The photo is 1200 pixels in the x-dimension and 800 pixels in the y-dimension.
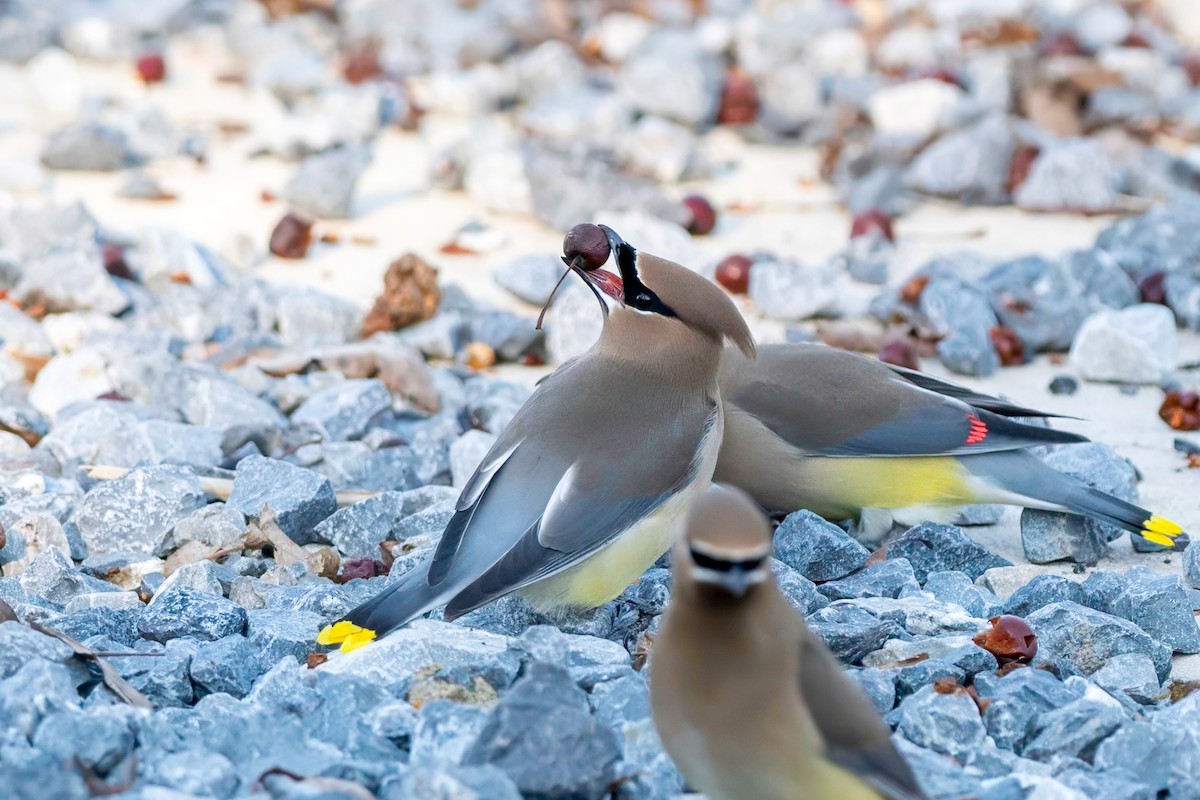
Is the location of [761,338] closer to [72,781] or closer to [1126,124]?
[1126,124]

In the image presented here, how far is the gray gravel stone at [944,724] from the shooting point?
10.9 feet

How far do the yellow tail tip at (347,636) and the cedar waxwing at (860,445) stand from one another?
1.57 m

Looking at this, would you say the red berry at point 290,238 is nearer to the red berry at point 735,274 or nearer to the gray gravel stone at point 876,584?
the red berry at point 735,274

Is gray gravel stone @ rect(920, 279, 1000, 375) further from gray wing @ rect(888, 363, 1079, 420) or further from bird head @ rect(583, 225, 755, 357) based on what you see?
bird head @ rect(583, 225, 755, 357)

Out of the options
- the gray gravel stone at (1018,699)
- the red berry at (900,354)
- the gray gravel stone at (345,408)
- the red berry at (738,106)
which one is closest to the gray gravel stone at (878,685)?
the gray gravel stone at (1018,699)

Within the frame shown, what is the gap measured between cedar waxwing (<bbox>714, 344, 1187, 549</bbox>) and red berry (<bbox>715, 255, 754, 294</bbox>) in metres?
1.84

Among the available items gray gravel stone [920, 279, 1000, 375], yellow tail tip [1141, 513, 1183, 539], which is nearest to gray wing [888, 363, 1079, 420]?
yellow tail tip [1141, 513, 1183, 539]

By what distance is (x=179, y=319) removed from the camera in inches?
251

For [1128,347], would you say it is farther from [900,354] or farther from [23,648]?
[23,648]

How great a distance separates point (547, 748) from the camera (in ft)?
9.68

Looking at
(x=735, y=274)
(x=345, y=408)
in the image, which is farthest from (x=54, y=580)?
(x=735, y=274)

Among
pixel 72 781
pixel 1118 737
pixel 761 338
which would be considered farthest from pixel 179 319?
pixel 1118 737

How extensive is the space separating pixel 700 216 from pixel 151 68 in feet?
12.0

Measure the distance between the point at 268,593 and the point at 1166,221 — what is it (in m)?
Answer: 4.55
